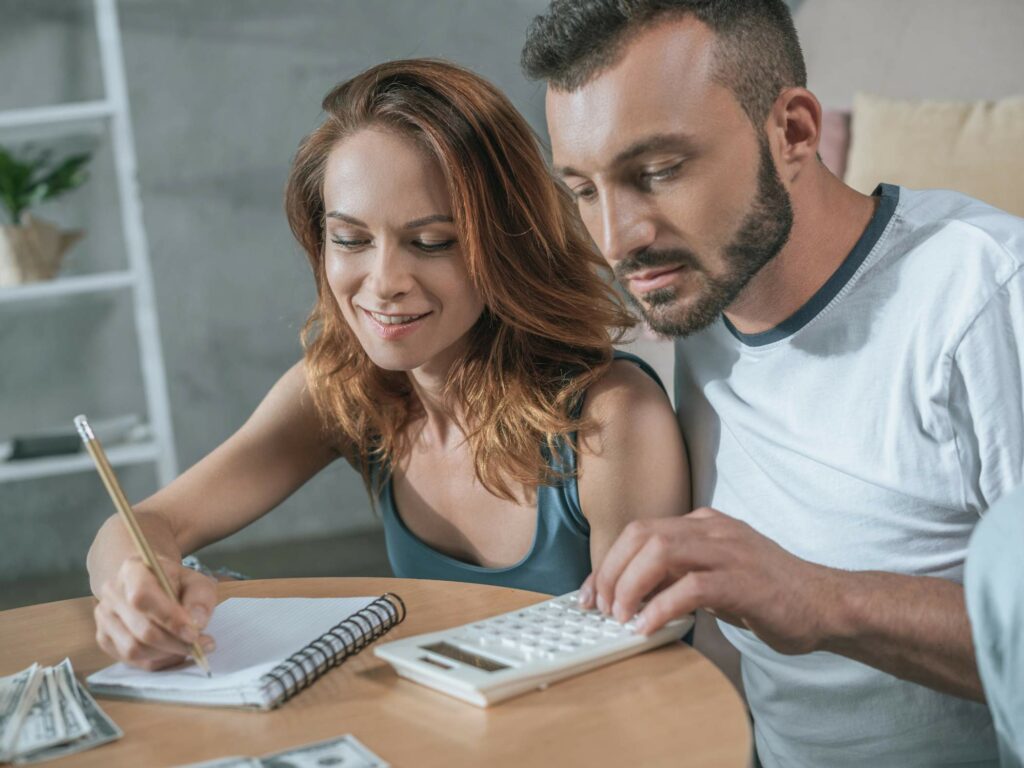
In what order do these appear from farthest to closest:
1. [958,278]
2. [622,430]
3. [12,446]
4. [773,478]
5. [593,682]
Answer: [12,446], [622,430], [773,478], [958,278], [593,682]

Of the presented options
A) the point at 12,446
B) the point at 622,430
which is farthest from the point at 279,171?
the point at 622,430

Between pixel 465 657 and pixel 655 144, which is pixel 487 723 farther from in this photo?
pixel 655 144

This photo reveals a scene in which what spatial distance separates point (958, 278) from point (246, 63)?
258 centimetres

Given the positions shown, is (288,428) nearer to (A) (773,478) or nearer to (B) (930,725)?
(A) (773,478)

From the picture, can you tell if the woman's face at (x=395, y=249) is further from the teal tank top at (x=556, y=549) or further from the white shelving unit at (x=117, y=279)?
the white shelving unit at (x=117, y=279)

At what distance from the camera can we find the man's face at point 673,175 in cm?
103

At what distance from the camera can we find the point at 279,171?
3.21 metres

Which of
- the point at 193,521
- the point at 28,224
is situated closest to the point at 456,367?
the point at 193,521

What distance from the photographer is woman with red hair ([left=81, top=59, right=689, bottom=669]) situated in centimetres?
126

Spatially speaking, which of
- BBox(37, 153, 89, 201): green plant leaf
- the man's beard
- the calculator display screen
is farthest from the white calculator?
BBox(37, 153, 89, 201): green plant leaf

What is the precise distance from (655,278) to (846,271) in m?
0.18

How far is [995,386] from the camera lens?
94 cm

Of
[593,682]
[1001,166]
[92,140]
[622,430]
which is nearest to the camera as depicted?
[593,682]

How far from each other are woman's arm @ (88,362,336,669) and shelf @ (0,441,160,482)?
4.56 ft
